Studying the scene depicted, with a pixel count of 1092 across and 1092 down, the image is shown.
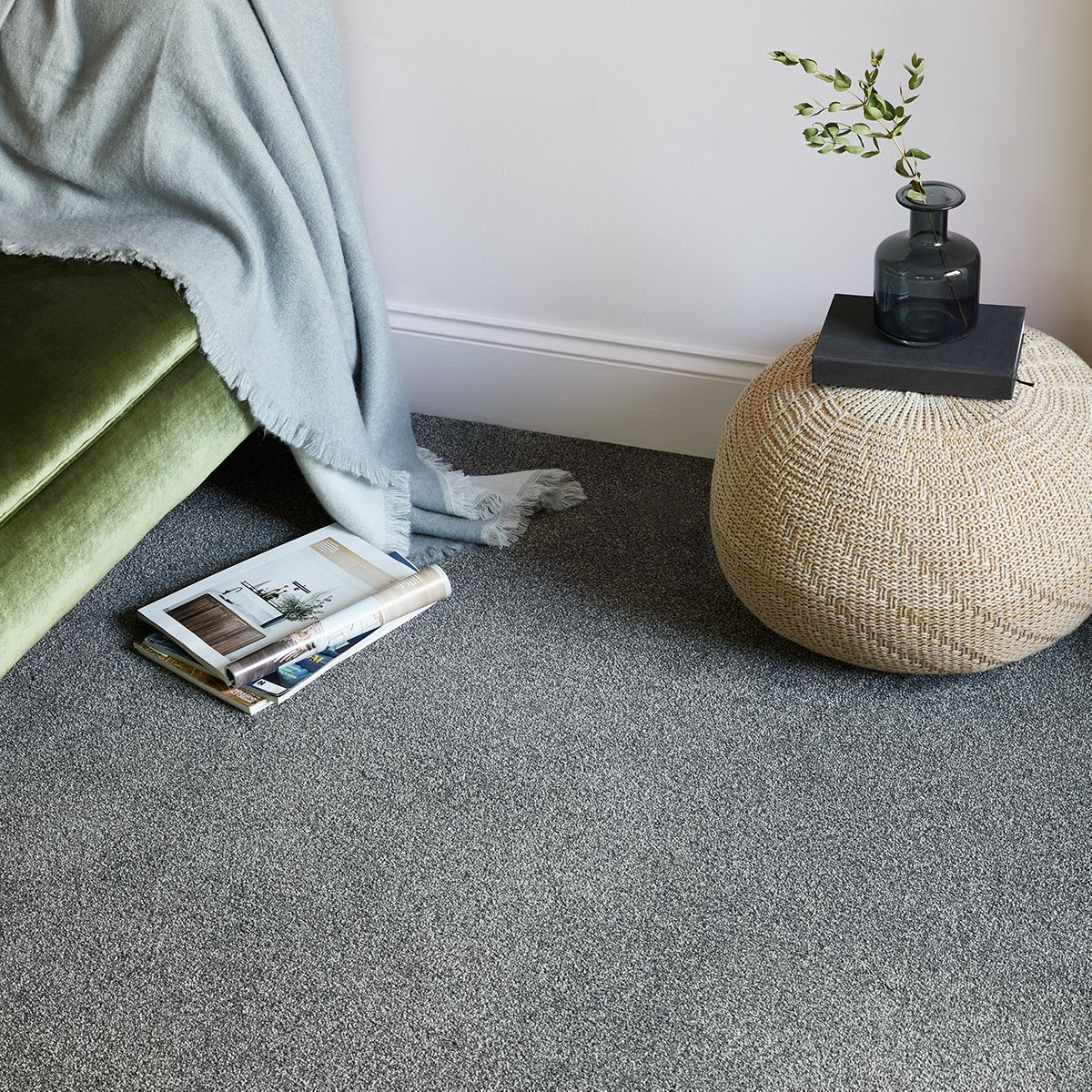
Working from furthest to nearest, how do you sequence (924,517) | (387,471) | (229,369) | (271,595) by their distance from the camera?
1. (387,471)
2. (271,595)
3. (229,369)
4. (924,517)

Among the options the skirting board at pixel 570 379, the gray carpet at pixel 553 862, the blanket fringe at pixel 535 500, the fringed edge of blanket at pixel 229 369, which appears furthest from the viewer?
the skirting board at pixel 570 379

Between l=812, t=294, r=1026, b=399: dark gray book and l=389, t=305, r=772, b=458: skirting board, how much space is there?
45 centimetres

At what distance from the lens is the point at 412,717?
1.63 m

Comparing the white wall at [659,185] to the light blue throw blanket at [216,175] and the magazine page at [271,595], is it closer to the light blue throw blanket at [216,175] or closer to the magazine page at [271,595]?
the light blue throw blanket at [216,175]

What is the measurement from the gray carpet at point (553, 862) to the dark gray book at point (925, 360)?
15.0 inches

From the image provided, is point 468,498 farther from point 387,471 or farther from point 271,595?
point 271,595

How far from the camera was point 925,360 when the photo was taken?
4.91 feet

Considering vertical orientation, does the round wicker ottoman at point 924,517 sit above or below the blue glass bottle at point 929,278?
below

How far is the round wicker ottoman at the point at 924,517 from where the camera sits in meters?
1.43

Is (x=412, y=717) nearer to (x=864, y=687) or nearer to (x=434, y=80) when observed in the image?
(x=864, y=687)

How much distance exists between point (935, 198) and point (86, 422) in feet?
3.28

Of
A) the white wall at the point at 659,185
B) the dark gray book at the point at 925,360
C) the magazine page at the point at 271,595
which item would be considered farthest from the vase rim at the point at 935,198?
the magazine page at the point at 271,595

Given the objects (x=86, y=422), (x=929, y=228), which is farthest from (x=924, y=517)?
(x=86, y=422)

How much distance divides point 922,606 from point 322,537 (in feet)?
2.90
